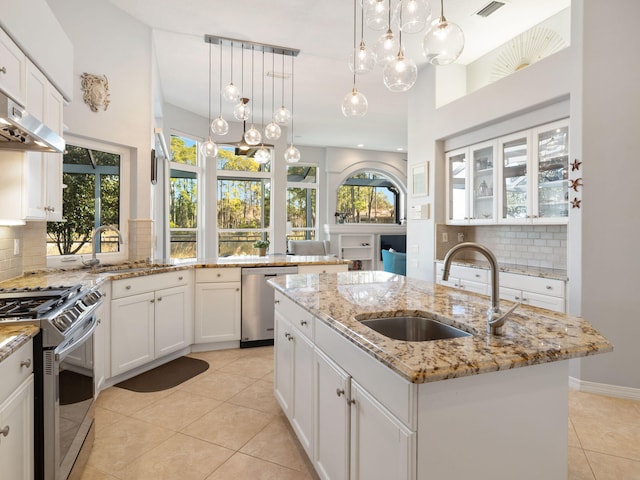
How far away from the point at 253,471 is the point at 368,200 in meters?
8.17

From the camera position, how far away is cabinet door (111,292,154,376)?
292 cm

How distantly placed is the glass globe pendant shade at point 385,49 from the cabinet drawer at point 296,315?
1.39 m

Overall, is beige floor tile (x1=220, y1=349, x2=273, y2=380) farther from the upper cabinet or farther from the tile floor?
the upper cabinet

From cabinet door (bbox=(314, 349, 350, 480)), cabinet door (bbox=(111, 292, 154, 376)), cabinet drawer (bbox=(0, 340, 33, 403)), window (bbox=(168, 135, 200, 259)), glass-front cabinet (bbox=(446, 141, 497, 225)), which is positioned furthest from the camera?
window (bbox=(168, 135, 200, 259))

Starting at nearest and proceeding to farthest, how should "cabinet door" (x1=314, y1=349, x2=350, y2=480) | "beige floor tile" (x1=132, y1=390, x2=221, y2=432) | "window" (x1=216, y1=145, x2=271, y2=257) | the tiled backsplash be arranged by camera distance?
"cabinet door" (x1=314, y1=349, x2=350, y2=480) < "beige floor tile" (x1=132, y1=390, x2=221, y2=432) < the tiled backsplash < "window" (x1=216, y1=145, x2=271, y2=257)

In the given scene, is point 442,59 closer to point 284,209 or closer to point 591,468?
point 591,468

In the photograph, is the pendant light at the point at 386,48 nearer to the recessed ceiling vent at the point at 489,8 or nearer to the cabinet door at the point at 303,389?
the cabinet door at the point at 303,389

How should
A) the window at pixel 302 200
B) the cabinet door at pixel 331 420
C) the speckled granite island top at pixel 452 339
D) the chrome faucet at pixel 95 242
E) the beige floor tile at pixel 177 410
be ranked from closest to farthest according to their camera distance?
the speckled granite island top at pixel 452 339 < the cabinet door at pixel 331 420 < the beige floor tile at pixel 177 410 < the chrome faucet at pixel 95 242 < the window at pixel 302 200

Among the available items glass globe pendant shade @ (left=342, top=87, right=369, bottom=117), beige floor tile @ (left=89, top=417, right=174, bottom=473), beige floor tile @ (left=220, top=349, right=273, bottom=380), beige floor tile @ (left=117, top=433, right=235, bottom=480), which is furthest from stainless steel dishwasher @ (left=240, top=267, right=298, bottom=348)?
glass globe pendant shade @ (left=342, top=87, right=369, bottom=117)

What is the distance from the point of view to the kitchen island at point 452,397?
1.06 metres

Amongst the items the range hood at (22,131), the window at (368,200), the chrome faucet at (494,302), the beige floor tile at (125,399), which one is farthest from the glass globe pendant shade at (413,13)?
the window at (368,200)

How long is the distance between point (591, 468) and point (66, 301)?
9.41 ft

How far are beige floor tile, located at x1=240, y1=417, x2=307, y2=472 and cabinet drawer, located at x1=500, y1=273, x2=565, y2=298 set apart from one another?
95.4 inches

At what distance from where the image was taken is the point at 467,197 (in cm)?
428
